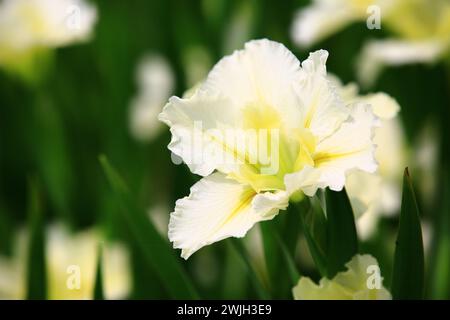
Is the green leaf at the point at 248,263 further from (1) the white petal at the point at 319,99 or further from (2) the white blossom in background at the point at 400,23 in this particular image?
(2) the white blossom in background at the point at 400,23

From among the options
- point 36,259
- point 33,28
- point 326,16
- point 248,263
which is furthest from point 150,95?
point 248,263

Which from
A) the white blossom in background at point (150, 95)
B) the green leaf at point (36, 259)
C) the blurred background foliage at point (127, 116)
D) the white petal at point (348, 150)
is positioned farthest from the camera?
the white blossom in background at point (150, 95)

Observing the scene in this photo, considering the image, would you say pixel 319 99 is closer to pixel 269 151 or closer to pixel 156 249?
pixel 269 151

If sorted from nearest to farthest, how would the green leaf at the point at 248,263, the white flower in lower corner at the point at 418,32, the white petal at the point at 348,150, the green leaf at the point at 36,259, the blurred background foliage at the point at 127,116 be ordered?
1. the white petal at the point at 348,150
2. the green leaf at the point at 248,263
3. the green leaf at the point at 36,259
4. the white flower in lower corner at the point at 418,32
5. the blurred background foliage at the point at 127,116

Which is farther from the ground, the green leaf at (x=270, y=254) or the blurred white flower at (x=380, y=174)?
the blurred white flower at (x=380, y=174)

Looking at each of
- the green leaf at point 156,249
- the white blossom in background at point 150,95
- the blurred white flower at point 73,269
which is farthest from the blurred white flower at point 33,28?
the green leaf at point 156,249

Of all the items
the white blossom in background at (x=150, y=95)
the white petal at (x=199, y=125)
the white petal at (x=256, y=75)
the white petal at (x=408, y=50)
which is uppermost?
the white blossom in background at (x=150, y=95)

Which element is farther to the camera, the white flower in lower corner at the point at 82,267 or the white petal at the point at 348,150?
the white flower in lower corner at the point at 82,267
